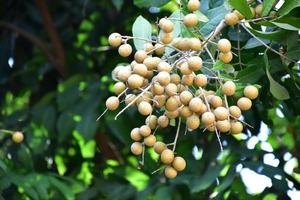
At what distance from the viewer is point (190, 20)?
69cm

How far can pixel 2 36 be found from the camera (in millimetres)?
1660

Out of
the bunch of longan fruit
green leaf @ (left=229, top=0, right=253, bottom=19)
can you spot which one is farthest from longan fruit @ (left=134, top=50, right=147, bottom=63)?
green leaf @ (left=229, top=0, right=253, bottom=19)

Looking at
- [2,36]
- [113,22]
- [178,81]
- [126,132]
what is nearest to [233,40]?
[178,81]

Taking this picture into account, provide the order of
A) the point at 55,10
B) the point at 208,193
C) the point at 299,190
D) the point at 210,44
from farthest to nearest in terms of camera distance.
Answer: the point at 55,10
the point at 208,193
the point at 299,190
the point at 210,44

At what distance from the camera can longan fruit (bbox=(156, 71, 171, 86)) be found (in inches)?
24.8

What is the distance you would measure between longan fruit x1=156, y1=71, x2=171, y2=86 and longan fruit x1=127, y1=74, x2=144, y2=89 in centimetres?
2

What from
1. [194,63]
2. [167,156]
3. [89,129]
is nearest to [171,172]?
[167,156]

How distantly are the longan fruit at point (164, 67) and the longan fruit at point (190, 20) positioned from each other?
0.19 ft

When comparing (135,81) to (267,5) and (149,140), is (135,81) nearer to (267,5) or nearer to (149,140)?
(149,140)

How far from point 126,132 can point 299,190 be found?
343 millimetres

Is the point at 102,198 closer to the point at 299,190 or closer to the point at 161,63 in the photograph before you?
the point at 299,190

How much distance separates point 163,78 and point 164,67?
2 centimetres

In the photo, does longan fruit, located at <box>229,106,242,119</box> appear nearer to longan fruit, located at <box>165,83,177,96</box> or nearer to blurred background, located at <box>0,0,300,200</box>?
longan fruit, located at <box>165,83,177,96</box>

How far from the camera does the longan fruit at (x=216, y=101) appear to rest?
2.14 feet
